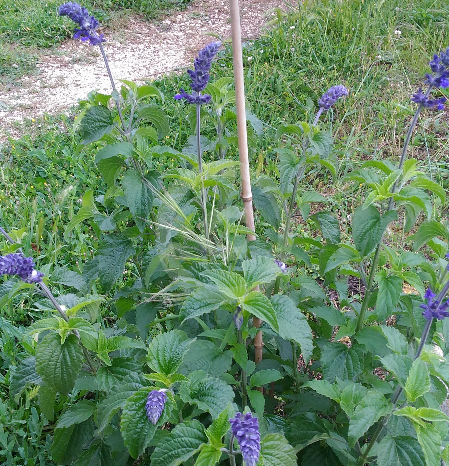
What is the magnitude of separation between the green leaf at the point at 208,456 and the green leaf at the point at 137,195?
2.46 feet

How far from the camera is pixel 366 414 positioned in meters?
1.19

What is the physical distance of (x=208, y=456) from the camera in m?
1.08

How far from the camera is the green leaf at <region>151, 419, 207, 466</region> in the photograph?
1.10 m

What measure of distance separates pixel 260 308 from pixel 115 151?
73 cm

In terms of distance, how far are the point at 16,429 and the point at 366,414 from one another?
1.62 meters

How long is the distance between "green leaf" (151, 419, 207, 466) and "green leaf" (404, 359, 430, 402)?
1.69 feet

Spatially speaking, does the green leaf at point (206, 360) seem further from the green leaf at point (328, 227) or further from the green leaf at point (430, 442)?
the green leaf at point (328, 227)

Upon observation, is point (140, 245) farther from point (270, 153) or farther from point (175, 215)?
point (270, 153)

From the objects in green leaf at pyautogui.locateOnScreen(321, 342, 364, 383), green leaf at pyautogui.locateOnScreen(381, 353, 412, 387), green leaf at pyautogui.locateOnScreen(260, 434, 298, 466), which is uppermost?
green leaf at pyautogui.locateOnScreen(381, 353, 412, 387)

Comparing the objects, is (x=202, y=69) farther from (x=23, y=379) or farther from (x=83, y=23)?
(x=23, y=379)

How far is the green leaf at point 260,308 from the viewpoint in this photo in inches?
45.8

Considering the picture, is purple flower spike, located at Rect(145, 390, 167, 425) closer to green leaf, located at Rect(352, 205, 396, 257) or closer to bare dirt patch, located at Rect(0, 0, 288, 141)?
green leaf, located at Rect(352, 205, 396, 257)

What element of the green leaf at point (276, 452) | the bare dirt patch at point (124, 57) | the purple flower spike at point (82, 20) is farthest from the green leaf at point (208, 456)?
the bare dirt patch at point (124, 57)

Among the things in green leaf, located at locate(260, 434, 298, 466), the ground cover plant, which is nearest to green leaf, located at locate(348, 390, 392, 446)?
the ground cover plant
